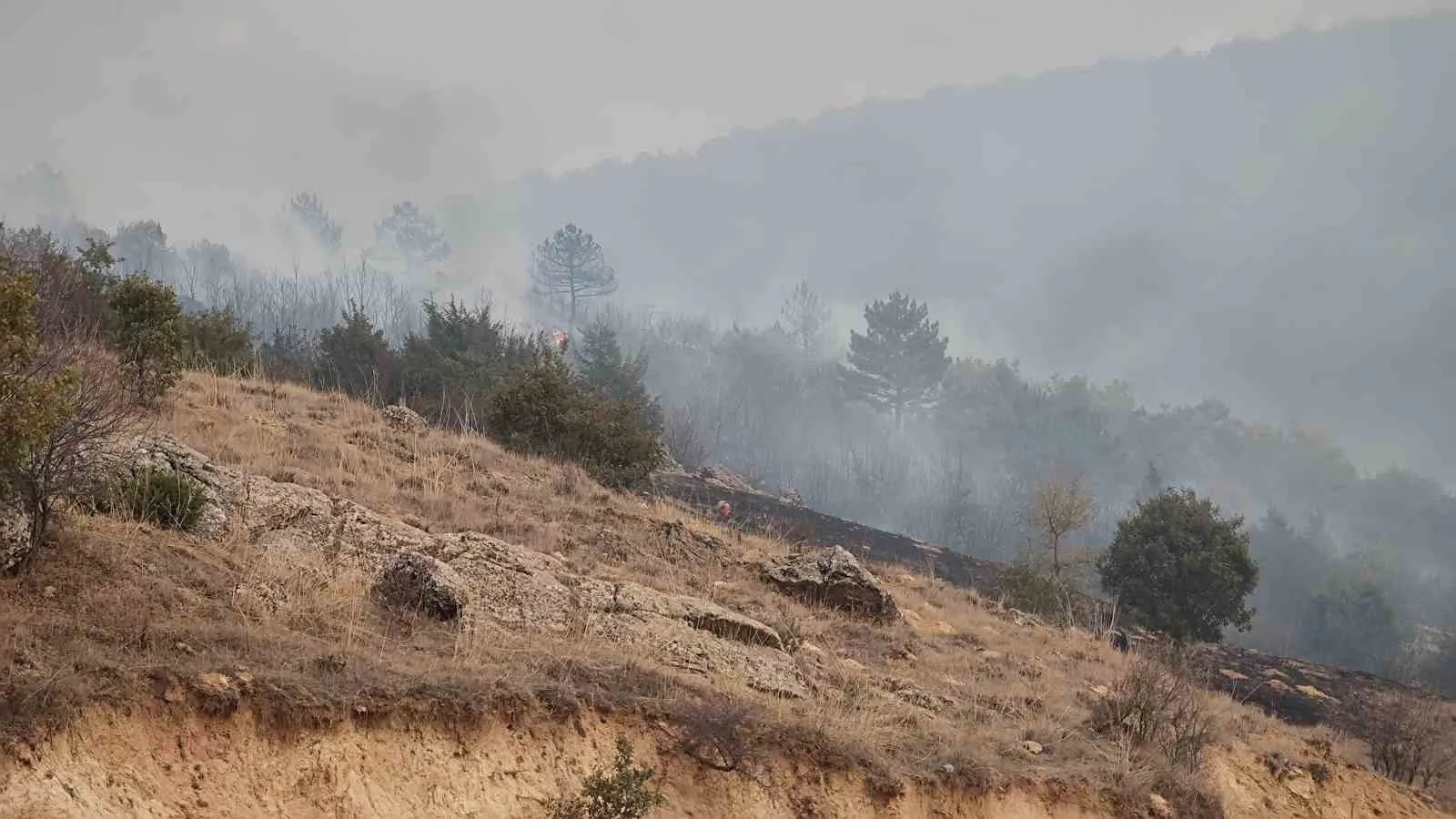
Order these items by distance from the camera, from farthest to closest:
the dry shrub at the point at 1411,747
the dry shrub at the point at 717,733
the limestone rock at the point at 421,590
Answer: the dry shrub at the point at 1411,747, the limestone rock at the point at 421,590, the dry shrub at the point at 717,733

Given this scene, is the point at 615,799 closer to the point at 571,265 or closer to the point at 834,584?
the point at 834,584

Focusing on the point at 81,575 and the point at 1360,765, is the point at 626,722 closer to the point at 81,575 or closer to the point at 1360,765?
the point at 81,575

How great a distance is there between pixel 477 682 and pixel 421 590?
1625mm

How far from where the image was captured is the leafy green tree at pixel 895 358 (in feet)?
304

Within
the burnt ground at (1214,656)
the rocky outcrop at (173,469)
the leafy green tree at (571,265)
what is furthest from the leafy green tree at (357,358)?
the leafy green tree at (571,265)

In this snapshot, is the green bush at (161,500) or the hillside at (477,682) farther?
the green bush at (161,500)

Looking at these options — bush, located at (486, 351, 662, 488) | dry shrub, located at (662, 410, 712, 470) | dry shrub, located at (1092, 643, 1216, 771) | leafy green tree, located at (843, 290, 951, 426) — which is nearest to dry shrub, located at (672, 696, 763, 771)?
dry shrub, located at (1092, 643, 1216, 771)

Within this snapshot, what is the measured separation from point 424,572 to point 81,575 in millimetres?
2383

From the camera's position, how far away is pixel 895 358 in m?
93.8

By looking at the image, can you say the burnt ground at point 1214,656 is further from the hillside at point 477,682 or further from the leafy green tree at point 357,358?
the leafy green tree at point 357,358

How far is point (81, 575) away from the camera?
566cm

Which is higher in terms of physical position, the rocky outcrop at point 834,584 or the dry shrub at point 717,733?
the rocky outcrop at point 834,584

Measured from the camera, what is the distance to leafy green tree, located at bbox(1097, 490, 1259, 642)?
27109 millimetres

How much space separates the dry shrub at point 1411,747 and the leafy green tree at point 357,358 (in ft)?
A: 89.9
